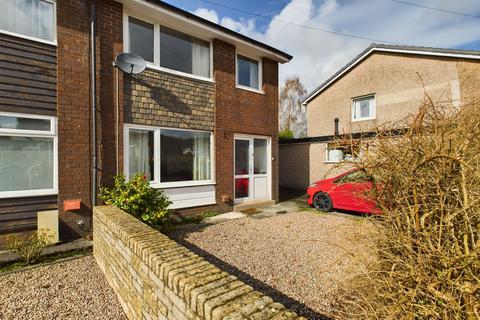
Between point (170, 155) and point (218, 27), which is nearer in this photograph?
point (170, 155)

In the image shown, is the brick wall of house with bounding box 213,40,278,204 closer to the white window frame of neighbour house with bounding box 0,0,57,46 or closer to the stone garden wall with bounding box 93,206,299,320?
the white window frame of neighbour house with bounding box 0,0,57,46

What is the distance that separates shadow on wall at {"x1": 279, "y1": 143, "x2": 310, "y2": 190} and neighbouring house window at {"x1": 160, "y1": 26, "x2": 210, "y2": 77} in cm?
757

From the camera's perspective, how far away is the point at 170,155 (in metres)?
6.65

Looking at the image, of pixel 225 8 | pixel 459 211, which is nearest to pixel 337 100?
pixel 225 8

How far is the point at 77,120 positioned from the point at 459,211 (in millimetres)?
6202

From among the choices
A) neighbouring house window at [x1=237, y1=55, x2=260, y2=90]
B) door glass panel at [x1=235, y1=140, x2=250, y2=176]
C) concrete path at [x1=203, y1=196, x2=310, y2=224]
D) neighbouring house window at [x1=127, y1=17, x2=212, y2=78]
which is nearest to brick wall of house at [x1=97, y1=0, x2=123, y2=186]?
neighbouring house window at [x1=127, y1=17, x2=212, y2=78]

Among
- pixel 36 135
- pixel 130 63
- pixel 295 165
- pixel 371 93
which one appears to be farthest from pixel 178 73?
pixel 371 93

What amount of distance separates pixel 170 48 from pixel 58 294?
599 cm

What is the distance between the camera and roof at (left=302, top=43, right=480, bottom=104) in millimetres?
9094

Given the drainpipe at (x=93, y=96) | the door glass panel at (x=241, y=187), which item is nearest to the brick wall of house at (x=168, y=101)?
the drainpipe at (x=93, y=96)

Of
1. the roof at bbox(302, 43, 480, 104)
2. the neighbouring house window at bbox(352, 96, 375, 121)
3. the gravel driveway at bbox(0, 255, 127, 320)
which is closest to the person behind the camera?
the gravel driveway at bbox(0, 255, 127, 320)

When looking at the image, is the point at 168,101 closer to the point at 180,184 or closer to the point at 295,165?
the point at 180,184

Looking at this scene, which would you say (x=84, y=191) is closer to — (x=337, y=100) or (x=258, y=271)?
(x=258, y=271)

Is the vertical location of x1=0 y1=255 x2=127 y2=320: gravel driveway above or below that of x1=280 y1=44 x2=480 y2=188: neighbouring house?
below
